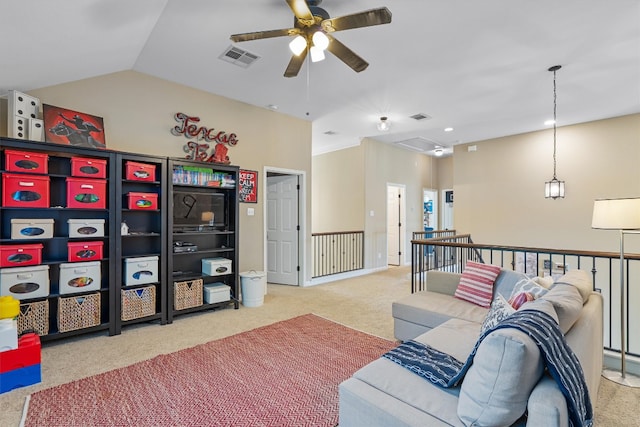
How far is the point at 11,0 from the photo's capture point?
192 cm

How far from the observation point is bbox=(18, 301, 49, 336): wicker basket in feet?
8.89

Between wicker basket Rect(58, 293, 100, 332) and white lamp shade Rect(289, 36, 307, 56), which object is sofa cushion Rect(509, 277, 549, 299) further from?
wicker basket Rect(58, 293, 100, 332)

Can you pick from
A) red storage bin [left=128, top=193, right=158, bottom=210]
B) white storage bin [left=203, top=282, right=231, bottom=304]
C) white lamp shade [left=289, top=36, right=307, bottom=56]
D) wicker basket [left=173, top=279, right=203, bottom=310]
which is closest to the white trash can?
white storage bin [left=203, top=282, right=231, bottom=304]

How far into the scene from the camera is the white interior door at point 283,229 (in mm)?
5480

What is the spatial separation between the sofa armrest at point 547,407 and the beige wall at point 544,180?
5690 mm

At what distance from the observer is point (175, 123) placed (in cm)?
399

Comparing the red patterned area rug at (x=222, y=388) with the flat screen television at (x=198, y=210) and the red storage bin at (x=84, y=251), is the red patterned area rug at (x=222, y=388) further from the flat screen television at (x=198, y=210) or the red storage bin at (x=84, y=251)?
the flat screen television at (x=198, y=210)

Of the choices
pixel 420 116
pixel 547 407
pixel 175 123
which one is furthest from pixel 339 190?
pixel 547 407

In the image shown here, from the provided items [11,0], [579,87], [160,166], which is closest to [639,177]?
[579,87]

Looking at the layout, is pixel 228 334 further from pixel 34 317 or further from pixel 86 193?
pixel 86 193

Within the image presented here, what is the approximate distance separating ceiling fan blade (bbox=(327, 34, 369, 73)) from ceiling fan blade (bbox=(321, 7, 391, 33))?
0.15 m

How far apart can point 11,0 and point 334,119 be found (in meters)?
4.13

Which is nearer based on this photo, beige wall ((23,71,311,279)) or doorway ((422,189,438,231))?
beige wall ((23,71,311,279))

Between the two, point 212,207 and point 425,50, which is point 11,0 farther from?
point 425,50
